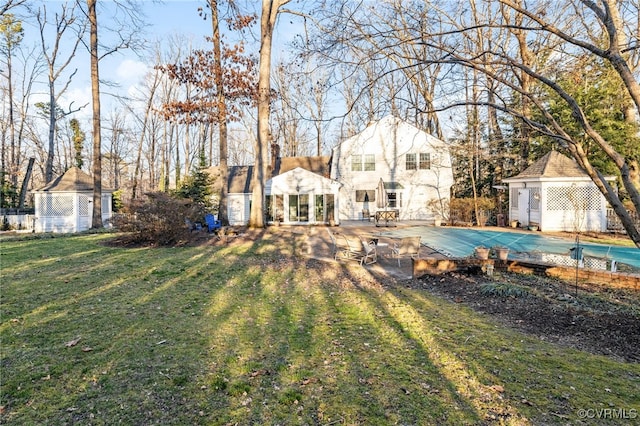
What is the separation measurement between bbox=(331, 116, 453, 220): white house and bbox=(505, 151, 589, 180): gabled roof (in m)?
7.34

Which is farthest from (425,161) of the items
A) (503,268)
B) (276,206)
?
(503,268)

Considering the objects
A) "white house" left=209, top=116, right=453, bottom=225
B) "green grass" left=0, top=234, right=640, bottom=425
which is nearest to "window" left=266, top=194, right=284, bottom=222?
"white house" left=209, top=116, right=453, bottom=225

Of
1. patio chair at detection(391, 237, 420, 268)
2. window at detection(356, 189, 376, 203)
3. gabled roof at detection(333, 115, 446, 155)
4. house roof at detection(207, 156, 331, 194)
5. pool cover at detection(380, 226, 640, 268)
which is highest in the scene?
gabled roof at detection(333, 115, 446, 155)

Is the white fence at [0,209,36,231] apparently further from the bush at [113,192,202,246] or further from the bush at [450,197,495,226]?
the bush at [450,197,495,226]

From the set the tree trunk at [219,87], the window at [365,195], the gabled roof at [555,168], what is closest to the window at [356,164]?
the window at [365,195]

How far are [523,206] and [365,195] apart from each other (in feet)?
36.0

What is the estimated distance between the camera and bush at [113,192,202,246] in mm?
13570

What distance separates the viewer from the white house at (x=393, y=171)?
1081 inches

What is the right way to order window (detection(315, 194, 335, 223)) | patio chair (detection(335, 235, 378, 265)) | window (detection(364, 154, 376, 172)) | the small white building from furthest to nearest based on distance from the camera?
window (detection(364, 154, 376, 172)) < window (detection(315, 194, 335, 223)) < the small white building < patio chair (detection(335, 235, 378, 265))

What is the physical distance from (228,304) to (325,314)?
1765 millimetres

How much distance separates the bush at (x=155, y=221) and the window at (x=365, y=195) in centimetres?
1608

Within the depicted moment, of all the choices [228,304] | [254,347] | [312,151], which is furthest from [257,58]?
[312,151]

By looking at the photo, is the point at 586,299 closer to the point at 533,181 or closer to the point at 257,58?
the point at 533,181

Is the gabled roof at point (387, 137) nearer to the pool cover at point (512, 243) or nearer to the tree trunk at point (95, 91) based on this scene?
the pool cover at point (512, 243)
